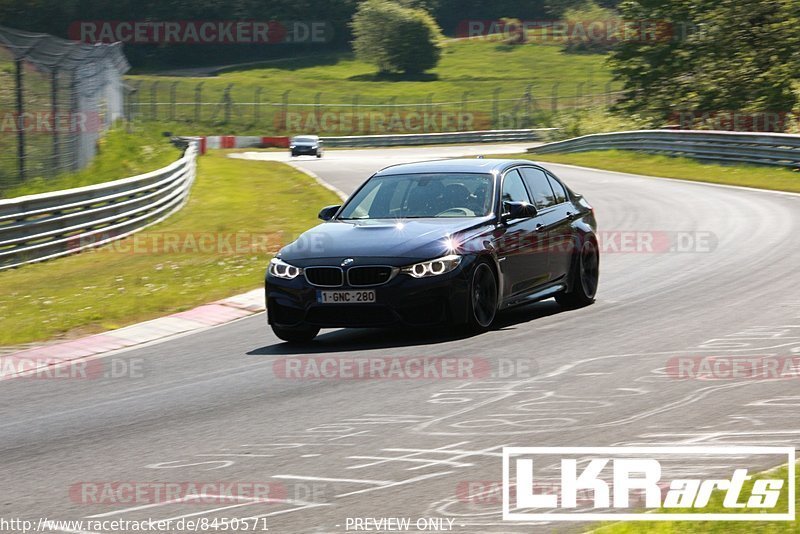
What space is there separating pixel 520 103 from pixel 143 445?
79.2 m

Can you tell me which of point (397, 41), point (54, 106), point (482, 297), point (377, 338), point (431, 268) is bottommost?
point (377, 338)

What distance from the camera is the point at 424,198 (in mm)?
11648

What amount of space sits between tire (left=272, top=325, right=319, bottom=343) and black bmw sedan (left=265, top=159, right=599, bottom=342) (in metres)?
0.01

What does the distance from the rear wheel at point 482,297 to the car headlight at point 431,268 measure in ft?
0.89

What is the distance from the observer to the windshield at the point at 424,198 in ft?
37.8

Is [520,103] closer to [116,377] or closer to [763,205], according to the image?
[763,205]

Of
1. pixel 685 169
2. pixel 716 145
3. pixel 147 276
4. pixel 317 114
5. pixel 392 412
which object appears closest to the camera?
pixel 392 412

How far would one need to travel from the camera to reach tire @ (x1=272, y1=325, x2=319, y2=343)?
10.9 m

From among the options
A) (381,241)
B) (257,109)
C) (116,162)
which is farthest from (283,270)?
(257,109)

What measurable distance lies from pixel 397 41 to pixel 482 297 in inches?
4067

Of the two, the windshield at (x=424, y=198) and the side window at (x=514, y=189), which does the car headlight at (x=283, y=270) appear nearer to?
the windshield at (x=424, y=198)

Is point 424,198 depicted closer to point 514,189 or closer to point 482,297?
point 514,189

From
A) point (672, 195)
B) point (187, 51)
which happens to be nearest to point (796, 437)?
point (672, 195)

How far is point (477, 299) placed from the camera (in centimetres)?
1066
